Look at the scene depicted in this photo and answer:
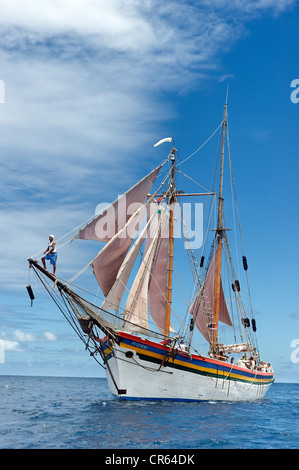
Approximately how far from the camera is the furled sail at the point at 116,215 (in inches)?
1223

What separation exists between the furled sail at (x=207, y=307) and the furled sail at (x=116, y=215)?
12.7 metres

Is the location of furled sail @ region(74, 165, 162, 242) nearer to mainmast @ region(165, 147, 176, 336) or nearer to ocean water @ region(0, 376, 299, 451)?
mainmast @ region(165, 147, 176, 336)

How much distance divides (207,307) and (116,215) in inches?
648

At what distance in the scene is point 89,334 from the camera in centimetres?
3061

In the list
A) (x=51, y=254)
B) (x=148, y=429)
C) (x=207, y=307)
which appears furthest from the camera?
(x=207, y=307)

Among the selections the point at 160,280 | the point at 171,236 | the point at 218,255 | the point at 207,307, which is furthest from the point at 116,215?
the point at 207,307

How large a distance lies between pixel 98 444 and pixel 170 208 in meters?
21.6

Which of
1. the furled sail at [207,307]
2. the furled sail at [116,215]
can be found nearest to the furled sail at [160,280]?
the furled sail at [116,215]

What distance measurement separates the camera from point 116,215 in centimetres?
3294

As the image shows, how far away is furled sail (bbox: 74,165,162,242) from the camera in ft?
102

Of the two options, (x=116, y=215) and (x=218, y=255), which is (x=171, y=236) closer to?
(x=116, y=215)

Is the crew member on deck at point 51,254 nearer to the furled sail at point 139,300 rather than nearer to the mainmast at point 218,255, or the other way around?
the furled sail at point 139,300
